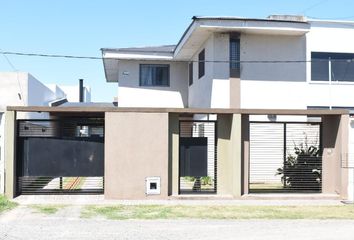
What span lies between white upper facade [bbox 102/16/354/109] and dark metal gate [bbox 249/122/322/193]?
4398 mm

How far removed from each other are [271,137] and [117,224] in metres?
8.43

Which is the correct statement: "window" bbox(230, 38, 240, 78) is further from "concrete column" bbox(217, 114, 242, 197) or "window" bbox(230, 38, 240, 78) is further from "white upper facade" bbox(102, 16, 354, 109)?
"concrete column" bbox(217, 114, 242, 197)

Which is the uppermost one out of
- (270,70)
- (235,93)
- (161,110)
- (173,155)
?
(270,70)

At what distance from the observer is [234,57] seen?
23.4 meters

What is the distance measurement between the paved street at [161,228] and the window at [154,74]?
59.8 feet

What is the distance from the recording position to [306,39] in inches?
996

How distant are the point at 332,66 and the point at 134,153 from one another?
14178 mm

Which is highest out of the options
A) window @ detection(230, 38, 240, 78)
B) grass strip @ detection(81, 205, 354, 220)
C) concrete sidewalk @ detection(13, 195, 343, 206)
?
window @ detection(230, 38, 240, 78)

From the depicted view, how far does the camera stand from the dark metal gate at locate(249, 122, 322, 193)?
698 inches

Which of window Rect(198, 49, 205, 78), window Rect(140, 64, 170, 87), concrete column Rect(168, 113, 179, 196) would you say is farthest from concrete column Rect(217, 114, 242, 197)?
window Rect(140, 64, 170, 87)

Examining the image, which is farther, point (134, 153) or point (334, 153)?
point (334, 153)

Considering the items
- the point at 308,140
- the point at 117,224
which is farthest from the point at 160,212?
the point at 308,140

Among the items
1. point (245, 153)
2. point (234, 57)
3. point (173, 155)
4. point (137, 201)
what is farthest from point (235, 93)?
point (137, 201)

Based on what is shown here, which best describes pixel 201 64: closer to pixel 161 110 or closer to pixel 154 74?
pixel 154 74
